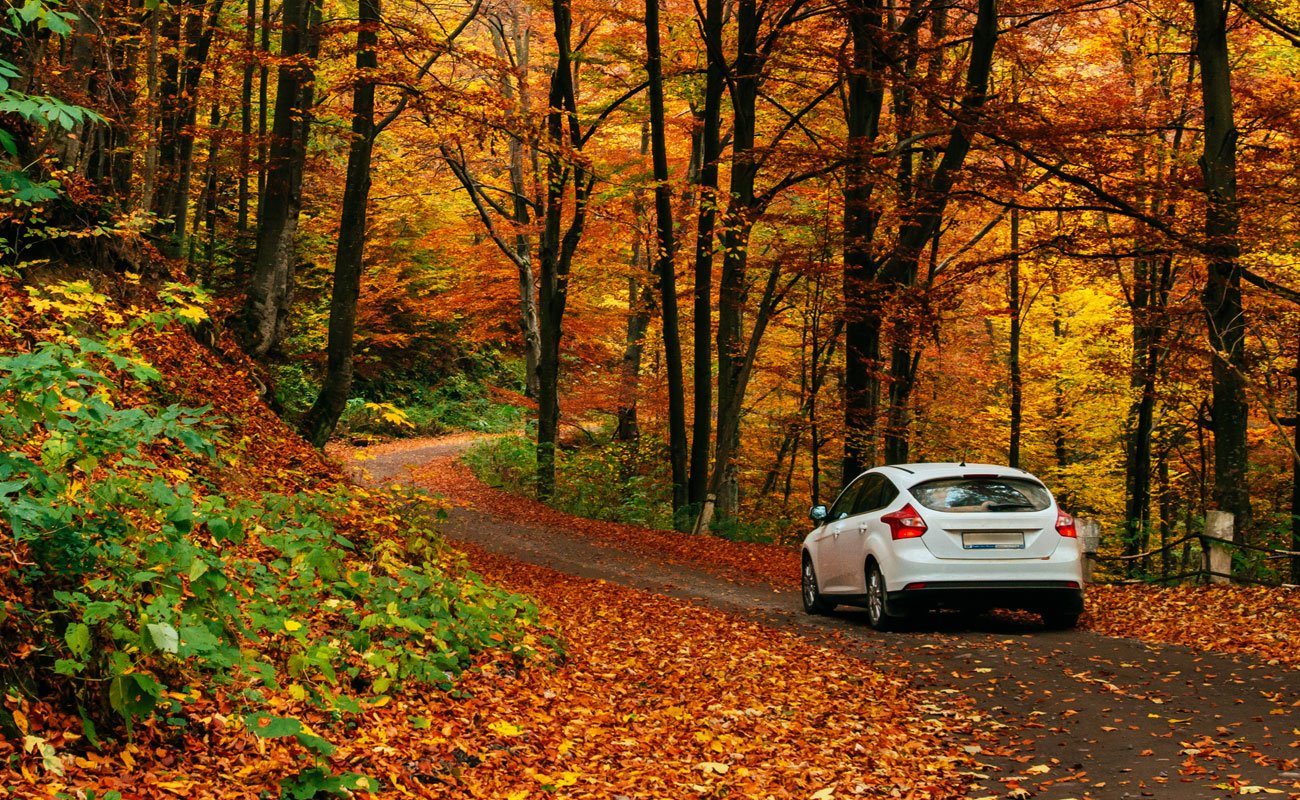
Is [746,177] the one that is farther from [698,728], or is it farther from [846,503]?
[698,728]

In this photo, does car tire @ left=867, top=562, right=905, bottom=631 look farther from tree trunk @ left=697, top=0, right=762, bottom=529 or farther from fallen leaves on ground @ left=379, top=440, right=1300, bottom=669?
tree trunk @ left=697, top=0, right=762, bottom=529

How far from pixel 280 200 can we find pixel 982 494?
9912 mm

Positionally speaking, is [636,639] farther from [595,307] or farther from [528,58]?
[528,58]

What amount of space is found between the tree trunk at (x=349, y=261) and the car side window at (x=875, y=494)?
7.01 metres

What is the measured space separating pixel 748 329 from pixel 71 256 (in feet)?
75.8

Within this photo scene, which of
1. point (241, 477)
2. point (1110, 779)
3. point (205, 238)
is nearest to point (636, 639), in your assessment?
point (241, 477)

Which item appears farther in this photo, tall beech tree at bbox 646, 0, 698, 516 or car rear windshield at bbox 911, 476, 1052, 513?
tall beech tree at bbox 646, 0, 698, 516

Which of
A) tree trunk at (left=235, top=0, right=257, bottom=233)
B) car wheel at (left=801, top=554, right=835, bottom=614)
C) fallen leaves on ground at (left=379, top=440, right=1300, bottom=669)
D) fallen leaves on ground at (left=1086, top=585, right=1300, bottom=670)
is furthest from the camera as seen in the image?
tree trunk at (left=235, top=0, right=257, bottom=233)

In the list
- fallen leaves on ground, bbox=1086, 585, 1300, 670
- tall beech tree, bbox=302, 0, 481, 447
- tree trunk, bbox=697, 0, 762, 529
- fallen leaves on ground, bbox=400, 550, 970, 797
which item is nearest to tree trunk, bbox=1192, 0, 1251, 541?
fallen leaves on ground, bbox=1086, 585, 1300, 670

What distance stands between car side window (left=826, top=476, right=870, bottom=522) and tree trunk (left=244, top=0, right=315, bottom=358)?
26.5 ft

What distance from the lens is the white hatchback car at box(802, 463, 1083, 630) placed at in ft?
34.3

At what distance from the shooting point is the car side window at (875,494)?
37.1ft

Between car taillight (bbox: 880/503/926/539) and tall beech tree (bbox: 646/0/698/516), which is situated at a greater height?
tall beech tree (bbox: 646/0/698/516)

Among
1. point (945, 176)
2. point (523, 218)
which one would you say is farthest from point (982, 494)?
point (523, 218)
